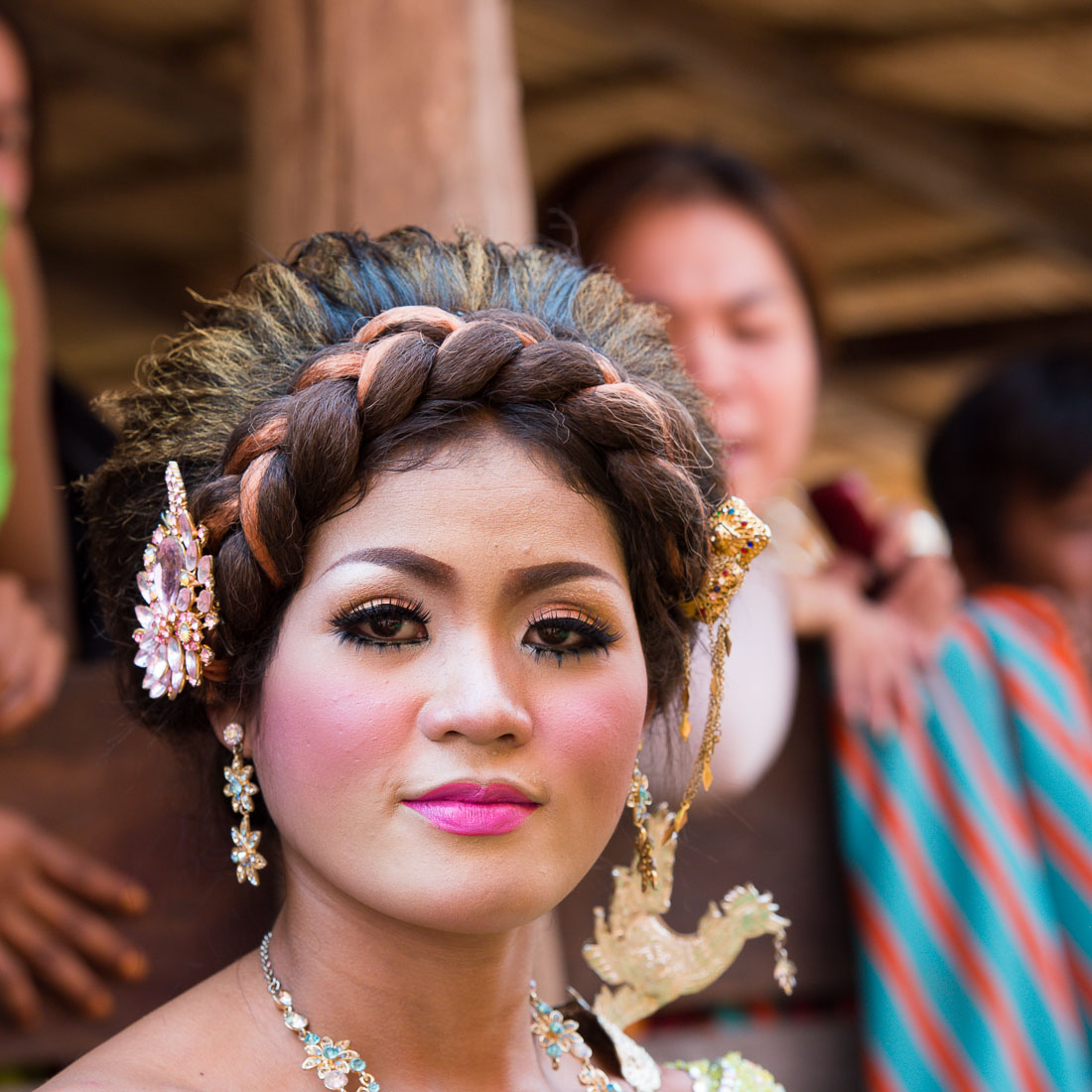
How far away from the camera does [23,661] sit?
7.10 ft

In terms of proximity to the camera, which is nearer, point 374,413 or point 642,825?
point 374,413

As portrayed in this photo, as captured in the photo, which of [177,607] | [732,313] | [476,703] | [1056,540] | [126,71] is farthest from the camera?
[126,71]

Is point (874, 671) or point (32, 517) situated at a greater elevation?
point (32, 517)

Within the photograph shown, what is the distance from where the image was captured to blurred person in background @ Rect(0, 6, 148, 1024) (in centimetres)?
214

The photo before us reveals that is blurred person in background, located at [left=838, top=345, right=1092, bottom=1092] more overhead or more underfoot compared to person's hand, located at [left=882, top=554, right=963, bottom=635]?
more underfoot

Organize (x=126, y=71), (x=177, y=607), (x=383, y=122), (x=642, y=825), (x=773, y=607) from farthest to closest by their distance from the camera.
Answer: (x=126, y=71)
(x=773, y=607)
(x=383, y=122)
(x=642, y=825)
(x=177, y=607)

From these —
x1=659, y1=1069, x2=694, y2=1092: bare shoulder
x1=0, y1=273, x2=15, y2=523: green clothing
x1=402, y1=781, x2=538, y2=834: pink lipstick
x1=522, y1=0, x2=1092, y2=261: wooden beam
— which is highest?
x1=522, y1=0, x2=1092, y2=261: wooden beam

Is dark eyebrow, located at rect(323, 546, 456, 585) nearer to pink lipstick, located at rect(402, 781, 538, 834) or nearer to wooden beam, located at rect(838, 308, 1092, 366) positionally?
pink lipstick, located at rect(402, 781, 538, 834)

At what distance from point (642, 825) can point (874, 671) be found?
46.5 inches

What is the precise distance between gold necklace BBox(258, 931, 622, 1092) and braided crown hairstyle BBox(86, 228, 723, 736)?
285 mm

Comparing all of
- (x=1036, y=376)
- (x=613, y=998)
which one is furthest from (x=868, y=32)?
(x=613, y=998)

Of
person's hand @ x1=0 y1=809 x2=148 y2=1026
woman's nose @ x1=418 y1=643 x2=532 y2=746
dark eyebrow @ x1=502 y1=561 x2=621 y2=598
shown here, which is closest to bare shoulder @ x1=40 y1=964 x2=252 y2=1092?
woman's nose @ x1=418 y1=643 x2=532 y2=746

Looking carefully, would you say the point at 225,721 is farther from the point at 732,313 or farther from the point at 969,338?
the point at 969,338

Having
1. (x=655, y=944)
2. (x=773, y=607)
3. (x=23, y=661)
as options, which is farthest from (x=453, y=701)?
(x=773, y=607)
